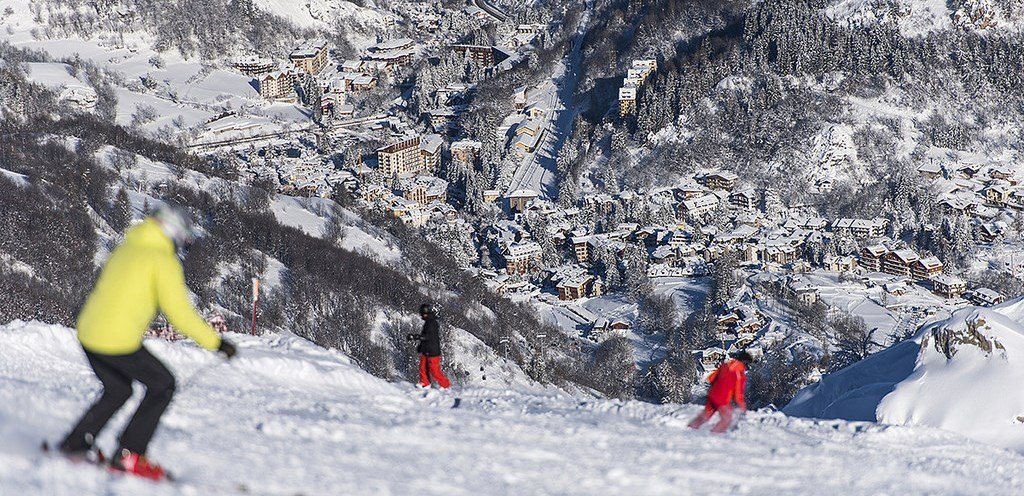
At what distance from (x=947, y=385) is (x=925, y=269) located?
1061 inches

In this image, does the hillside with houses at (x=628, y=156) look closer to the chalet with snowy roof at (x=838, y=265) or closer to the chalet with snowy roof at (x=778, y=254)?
the chalet with snowy roof at (x=778, y=254)

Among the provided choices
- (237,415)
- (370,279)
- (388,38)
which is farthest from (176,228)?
(388,38)

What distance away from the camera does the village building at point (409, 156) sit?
195 ft

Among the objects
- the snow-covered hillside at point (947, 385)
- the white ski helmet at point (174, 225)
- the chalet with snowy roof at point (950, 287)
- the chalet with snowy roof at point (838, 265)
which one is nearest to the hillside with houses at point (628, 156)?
the chalet with snowy roof at point (950, 287)

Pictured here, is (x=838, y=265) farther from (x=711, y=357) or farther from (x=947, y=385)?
(x=947, y=385)

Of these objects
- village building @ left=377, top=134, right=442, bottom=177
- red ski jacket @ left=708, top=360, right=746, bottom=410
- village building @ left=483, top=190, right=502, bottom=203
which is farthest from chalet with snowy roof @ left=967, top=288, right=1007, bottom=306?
red ski jacket @ left=708, top=360, right=746, bottom=410

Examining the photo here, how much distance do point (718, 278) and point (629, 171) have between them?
A: 15.8 m

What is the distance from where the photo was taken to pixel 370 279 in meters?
37.6

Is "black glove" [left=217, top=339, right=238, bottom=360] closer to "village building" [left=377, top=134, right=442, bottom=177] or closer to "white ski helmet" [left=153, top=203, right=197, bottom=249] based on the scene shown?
"white ski helmet" [left=153, top=203, right=197, bottom=249]

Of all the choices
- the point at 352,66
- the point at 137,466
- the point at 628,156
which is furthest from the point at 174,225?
the point at 352,66

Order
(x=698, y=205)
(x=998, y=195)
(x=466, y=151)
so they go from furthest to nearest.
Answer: (x=466, y=151) → (x=698, y=205) → (x=998, y=195)

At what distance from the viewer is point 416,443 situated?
7.15 meters

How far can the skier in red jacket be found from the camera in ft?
29.3

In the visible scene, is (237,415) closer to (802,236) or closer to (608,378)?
(608,378)
